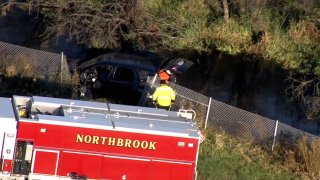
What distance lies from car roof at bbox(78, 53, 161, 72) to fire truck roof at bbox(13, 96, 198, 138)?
20.4 ft

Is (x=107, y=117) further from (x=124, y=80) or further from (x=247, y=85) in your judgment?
(x=247, y=85)

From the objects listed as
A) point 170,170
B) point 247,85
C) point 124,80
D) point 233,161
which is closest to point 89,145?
point 170,170

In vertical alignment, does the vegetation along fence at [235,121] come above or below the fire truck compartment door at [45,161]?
above

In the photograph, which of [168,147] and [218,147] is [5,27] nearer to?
[218,147]

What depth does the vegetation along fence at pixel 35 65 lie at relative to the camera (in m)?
19.3

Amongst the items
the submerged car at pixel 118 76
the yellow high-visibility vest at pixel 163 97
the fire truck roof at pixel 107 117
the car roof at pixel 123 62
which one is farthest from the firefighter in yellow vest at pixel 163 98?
the car roof at pixel 123 62

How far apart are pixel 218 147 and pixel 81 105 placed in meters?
4.18

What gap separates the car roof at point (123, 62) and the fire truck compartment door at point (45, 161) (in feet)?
25.6

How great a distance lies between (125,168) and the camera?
1278 centimetres

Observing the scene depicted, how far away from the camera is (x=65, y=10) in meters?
26.0

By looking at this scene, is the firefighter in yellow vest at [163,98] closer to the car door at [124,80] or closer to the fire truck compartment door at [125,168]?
the fire truck compartment door at [125,168]

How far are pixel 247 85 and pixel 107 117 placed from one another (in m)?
13.6

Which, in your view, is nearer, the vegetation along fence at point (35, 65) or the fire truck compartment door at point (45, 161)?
the fire truck compartment door at point (45, 161)

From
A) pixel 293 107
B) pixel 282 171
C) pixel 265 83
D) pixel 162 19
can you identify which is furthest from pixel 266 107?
pixel 282 171
